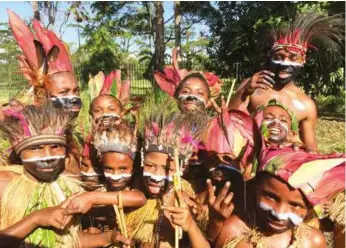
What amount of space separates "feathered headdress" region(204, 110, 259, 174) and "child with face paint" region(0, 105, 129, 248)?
83 cm

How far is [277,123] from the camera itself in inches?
103

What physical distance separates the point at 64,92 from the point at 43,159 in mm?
810

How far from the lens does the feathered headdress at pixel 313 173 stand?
193cm

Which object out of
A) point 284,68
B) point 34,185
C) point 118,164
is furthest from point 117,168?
point 284,68

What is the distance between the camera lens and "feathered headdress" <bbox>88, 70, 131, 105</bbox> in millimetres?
3430

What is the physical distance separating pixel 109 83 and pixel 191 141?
47.7 inches

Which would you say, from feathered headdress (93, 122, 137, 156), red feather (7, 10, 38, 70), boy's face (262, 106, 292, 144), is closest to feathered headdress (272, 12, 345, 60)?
boy's face (262, 106, 292, 144)

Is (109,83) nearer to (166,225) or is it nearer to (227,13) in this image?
(166,225)

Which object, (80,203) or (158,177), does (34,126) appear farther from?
(158,177)

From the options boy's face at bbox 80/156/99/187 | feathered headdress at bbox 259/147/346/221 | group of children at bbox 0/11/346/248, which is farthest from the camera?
boy's face at bbox 80/156/99/187

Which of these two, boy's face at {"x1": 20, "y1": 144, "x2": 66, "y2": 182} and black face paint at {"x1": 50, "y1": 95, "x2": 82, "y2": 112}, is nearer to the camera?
boy's face at {"x1": 20, "y1": 144, "x2": 66, "y2": 182}

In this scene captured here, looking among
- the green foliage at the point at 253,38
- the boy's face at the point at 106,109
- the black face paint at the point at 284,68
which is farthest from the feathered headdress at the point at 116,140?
the green foliage at the point at 253,38

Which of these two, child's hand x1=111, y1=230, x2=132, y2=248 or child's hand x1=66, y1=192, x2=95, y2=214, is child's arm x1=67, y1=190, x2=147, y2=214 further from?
child's hand x1=111, y1=230, x2=132, y2=248

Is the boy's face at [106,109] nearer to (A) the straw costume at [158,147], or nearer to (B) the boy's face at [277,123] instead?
(A) the straw costume at [158,147]
